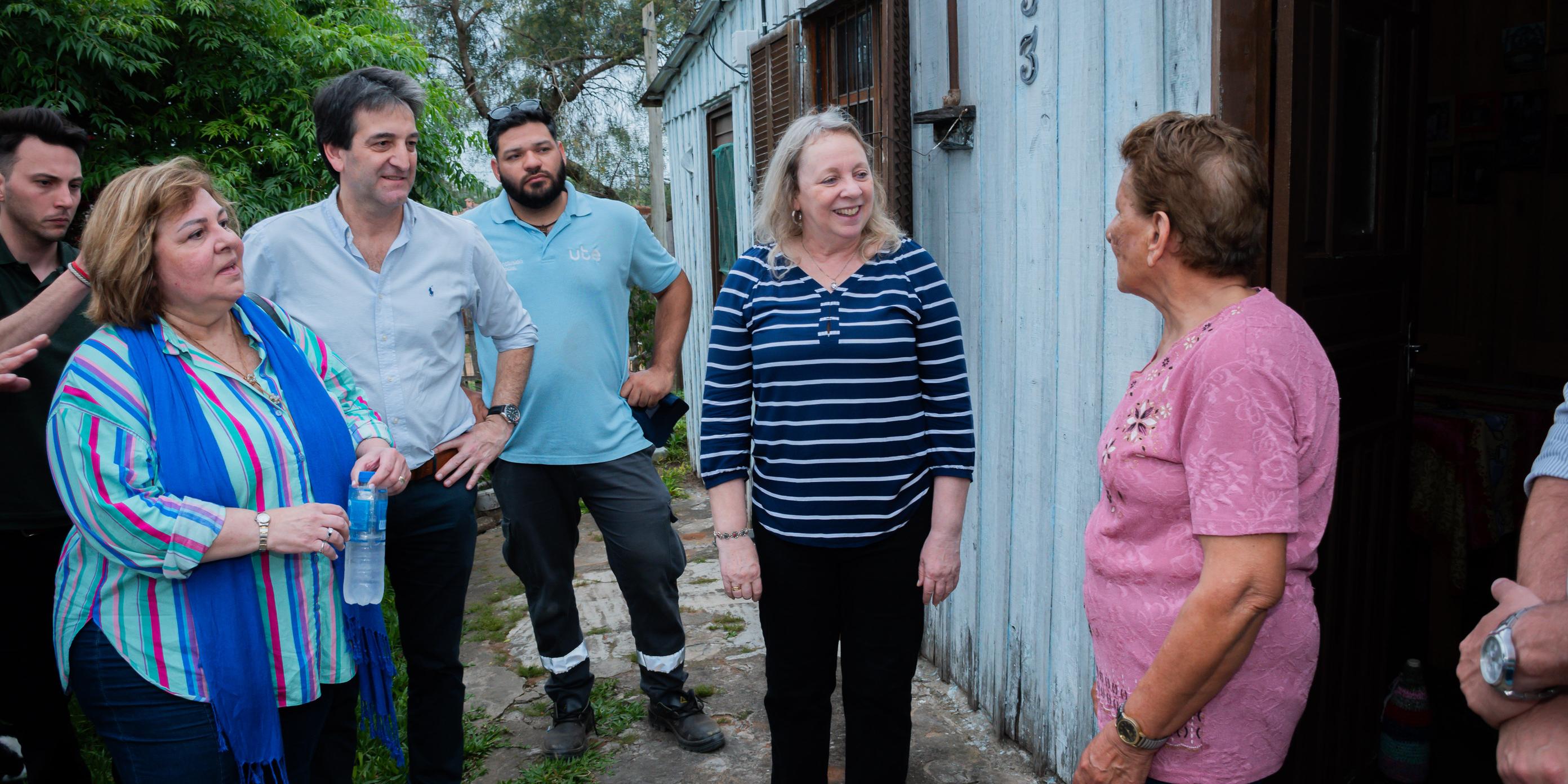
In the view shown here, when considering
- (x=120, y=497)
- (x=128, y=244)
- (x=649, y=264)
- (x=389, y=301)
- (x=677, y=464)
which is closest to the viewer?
(x=120, y=497)

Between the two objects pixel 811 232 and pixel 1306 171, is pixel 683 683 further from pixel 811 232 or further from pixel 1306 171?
pixel 1306 171

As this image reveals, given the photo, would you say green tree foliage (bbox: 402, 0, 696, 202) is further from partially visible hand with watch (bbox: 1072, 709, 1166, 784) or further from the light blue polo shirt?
partially visible hand with watch (bbox: 1072, 709, 1166, 784)

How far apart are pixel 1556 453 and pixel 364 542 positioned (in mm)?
2226

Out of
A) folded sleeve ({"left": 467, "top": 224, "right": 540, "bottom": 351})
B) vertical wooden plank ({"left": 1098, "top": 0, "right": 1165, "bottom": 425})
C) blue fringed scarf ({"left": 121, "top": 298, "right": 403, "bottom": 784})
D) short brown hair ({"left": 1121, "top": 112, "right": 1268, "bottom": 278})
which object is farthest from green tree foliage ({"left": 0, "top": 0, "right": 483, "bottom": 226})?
short brown hair ({"left": 1121, "top": 112, "right": 1268, "bottom": 278})

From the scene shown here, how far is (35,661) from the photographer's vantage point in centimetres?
285

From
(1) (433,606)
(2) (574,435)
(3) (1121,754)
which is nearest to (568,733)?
(1) (433,606)

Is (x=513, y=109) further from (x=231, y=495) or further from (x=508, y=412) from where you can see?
(x=231, y=495)

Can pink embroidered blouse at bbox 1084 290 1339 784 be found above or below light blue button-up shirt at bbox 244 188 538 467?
below

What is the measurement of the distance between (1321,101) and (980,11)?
1.23 meters

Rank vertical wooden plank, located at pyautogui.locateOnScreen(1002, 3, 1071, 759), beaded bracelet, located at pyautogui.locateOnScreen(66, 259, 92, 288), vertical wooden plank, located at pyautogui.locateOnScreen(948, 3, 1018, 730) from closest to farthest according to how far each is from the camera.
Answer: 1. beaded bracelet, located at pyautogui.locateOnScreen(66, 259, 92, 288)
2. vertical wooden plank, located at pyautogui.locateOnScreen(1002, 3, 1071, 759)
3. vertical wooden plank, located at pyautogui.locateOnScreen(948, 3, 1018, 730)

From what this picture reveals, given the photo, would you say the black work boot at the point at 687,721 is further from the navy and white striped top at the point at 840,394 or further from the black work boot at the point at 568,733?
the navy and white striped top at the point at 840,394

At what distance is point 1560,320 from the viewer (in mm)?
4520

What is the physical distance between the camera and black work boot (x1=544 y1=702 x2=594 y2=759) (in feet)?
11.0

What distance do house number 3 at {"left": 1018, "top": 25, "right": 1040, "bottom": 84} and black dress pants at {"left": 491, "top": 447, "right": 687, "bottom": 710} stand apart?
1713 millimetres
